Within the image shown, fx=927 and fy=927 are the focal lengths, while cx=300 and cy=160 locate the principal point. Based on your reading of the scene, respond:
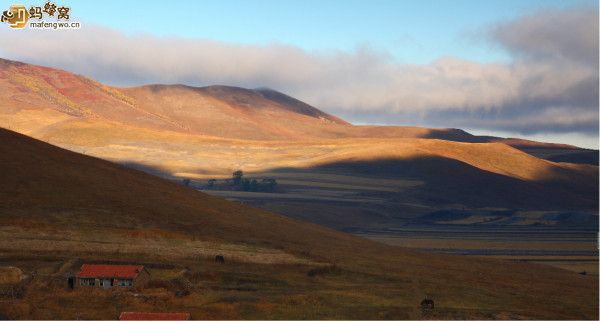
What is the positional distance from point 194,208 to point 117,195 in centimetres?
835

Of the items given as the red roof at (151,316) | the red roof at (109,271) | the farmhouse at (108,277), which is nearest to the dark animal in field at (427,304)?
the red roof at (151,316)

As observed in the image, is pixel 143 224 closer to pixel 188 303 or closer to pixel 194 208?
pixel 194 208

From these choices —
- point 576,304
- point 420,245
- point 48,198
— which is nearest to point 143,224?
point 48,198

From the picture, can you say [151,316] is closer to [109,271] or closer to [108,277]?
[108,277]

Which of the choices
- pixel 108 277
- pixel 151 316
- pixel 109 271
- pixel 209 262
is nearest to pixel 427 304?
pixel 151 316

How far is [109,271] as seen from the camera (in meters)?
64.4

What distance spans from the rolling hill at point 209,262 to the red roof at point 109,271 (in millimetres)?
1843

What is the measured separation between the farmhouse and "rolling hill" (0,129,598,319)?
4.95 ft

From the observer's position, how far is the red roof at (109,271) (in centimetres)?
6350

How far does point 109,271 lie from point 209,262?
12.5 meters

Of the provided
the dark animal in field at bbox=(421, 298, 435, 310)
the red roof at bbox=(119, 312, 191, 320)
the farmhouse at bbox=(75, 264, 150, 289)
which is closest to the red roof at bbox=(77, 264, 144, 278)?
the farmhouse at bbox=(75, 264, 150, 289)

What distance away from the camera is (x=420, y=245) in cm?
13725

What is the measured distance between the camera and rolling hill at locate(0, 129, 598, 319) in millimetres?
60031

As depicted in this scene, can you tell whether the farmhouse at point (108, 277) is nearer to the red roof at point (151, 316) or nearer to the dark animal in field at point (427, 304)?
the red roof at point (151, 316)
